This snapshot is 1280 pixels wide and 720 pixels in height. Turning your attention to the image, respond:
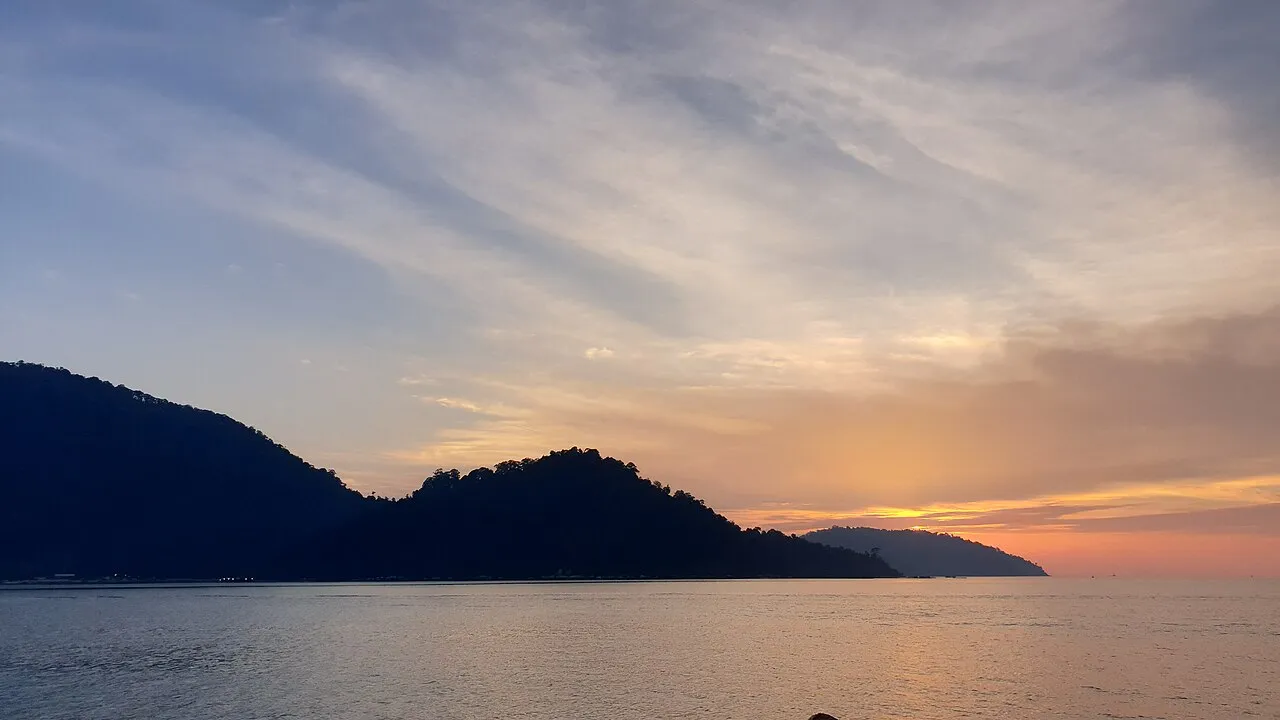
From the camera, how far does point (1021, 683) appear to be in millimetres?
83938

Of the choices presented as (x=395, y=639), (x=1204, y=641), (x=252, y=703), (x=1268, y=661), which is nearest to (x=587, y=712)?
(x=252, y=703)

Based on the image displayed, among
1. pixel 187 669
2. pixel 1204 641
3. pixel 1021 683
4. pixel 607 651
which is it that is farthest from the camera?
pixel 1204 641

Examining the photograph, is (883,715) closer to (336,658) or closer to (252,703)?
(252,703)

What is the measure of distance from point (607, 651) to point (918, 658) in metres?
35.7

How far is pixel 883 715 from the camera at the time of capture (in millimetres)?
67562

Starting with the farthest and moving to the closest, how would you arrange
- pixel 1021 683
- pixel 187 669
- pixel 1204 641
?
pixel 1204 641 → pixel 187 669 → pixel 1021 683

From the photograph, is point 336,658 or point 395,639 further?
point 395,639

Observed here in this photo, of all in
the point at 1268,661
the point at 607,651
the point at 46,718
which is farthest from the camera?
the point at 607,651

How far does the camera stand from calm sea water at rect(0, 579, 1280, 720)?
6981cm

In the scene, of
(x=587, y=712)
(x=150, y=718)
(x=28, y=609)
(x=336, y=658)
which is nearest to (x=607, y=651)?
(x=336, y=658)

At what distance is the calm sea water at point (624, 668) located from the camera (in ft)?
229

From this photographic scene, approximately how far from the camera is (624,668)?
95.0 metres

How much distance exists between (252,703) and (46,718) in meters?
13.4

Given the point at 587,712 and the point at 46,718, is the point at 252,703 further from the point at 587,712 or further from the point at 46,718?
the point at 587,712
